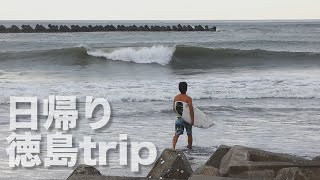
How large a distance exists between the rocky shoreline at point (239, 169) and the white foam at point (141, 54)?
724 inches

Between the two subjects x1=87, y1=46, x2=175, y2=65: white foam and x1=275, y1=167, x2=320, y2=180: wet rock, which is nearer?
x1=275, y1=167, x2=320, y2=180: wet rock

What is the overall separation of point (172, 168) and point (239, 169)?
552mm

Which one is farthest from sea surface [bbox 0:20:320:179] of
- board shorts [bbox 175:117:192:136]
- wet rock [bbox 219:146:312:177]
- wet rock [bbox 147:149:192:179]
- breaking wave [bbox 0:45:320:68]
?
wet rock [bbox 219:146:312:177]

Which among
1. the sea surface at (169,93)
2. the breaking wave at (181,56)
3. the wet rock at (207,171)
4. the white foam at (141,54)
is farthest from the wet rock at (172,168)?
the white foam at (141,54)

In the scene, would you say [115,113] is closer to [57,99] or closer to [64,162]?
[57,99]

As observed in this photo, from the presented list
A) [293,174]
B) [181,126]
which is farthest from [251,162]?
[181,126]

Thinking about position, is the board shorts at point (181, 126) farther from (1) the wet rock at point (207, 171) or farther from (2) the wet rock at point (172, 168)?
(1) the wet rock at point (207, 171)

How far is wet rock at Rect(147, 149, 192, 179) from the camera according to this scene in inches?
176

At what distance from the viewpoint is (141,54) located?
24625mm

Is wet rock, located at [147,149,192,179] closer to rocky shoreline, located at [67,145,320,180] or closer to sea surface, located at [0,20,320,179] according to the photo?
rocky shoreline, located at [67,145,320,180]

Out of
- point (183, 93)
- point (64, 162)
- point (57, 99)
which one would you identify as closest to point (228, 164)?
point (64, 162)

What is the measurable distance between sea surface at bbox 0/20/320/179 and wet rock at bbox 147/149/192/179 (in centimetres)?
111

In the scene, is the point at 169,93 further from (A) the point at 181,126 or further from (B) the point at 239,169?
(B) the point at 239,169

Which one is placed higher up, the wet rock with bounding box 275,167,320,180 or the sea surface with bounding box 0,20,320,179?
the sea surface with bounding box 0,20,320,179
